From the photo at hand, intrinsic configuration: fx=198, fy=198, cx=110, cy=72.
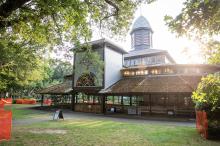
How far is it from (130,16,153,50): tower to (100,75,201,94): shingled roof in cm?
2384

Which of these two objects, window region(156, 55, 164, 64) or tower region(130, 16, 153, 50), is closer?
window region(156, 55, 164, 64)

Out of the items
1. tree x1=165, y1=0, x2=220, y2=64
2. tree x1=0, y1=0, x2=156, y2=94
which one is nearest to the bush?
tree x1=165, y1=0, x2=220, y2=64

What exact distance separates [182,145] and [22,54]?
66.9 feet

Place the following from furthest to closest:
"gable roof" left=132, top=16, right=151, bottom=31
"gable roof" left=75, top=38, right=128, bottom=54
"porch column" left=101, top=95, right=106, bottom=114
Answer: "gable roof" left=132, top=16, right=151, bottom=31 < "gable roof" left=75, top=38, right=128, bottom=54 < "porch column" left=101, top=95, right=106, bottom=114

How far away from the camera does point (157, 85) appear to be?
958 inches

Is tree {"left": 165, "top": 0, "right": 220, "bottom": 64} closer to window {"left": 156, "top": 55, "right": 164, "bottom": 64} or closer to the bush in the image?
the bush

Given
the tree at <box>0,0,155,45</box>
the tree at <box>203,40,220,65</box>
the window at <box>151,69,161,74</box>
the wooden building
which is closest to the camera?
the tree at <box>203,40,220,65</box>

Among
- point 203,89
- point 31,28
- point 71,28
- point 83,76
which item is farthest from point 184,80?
point 31,28

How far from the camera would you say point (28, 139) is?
10164mm

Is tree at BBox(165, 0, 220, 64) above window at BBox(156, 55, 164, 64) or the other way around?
the other way around

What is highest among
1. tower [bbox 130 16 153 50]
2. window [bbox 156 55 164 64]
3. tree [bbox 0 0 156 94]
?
tower [bbox 130 16 153 50]

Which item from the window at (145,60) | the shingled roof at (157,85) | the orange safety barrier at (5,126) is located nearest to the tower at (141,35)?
the window at (145,60)

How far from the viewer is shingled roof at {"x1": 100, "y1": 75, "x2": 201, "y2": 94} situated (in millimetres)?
22391

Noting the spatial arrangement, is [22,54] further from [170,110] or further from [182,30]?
[182,30]
